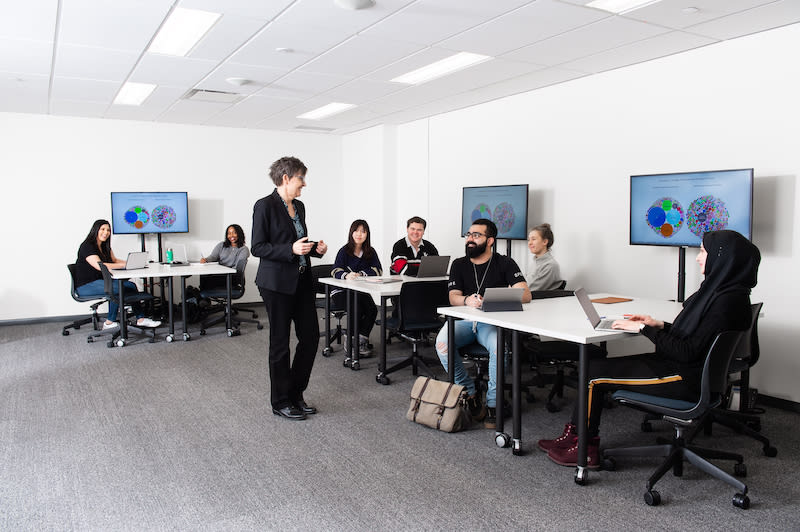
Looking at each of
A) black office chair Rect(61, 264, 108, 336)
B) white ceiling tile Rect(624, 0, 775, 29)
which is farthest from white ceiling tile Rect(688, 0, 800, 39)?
black office chair Rect(61, 264, 108, 336)

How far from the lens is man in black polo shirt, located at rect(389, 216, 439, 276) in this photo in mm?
5809

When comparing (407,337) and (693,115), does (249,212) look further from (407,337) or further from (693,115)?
(693,115)


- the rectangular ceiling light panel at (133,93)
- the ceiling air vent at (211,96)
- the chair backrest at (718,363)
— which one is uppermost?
the rectangular ceiling light panel at (133,93)

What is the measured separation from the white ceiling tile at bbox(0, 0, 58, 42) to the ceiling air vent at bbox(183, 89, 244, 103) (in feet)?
6.44

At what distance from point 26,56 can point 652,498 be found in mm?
5335

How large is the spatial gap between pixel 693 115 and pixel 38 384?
551 centimetres

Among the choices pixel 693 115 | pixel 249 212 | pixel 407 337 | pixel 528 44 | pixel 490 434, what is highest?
pixel 528 44

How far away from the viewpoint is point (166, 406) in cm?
416

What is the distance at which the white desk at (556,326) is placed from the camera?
286 cm

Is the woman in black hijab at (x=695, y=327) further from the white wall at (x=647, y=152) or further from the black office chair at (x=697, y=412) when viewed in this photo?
the white wall at (x=647, y=152)

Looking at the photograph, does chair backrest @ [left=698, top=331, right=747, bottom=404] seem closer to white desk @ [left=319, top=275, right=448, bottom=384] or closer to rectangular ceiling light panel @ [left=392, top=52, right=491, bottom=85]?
white desk @ [left=319, top=275, right=448, bottom=384]

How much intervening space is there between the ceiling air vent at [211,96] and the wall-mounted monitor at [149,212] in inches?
73.2

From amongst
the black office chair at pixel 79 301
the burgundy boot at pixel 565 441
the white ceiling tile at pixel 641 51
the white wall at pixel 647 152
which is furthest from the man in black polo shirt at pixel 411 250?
the black office chair at pixel 79 301

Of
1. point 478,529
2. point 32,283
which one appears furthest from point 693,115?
A: point 32,283
